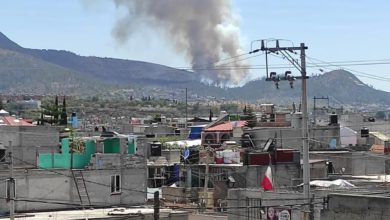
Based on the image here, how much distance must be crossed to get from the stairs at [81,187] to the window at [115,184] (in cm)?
138

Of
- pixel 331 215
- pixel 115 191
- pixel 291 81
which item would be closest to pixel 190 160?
pixel 115 191

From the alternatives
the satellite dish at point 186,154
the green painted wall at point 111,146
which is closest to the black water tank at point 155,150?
the satellite dish at point 186,154

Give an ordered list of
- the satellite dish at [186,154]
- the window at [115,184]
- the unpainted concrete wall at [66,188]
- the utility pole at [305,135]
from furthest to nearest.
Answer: the satellite dish at [186,154], the window at [115,184], the unpainted concrete wall at [66,188], the utility pole at [305,135]

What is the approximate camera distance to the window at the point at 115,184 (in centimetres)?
3800

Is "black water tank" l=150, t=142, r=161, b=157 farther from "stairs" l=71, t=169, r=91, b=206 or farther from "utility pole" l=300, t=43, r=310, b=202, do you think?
"utility pole" l=300, t=43, r=310, b=202

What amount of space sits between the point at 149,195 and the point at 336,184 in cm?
1153

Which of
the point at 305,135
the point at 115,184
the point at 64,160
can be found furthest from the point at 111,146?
the point at 305,135

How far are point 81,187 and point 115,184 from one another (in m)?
1.80

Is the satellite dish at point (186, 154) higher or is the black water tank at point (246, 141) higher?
the black water tank at point (246, 141)

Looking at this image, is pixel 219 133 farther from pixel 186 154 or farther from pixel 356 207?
pixel 356 207

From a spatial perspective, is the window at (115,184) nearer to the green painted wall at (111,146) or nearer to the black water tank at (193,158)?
the green painted wall at (111,146)

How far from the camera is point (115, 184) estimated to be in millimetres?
38156

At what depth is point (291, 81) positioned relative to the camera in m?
28.7

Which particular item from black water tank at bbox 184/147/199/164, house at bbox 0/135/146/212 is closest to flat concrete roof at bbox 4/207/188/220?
house at bbox 0/135/146/212
